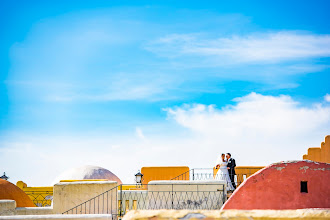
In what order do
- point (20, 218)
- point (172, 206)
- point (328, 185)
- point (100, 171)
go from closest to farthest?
1. point (328, 185)
2. point (20, 218)
3. point (172, 206)
4. point (100, 171)

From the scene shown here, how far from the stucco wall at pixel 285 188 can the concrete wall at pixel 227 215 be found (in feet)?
7.52

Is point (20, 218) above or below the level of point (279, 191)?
below

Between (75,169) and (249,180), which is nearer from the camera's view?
(249,180)

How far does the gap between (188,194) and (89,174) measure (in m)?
11.6

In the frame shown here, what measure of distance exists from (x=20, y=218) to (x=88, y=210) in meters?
2.85

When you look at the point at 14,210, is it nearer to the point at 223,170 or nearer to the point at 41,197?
the point at 41,197

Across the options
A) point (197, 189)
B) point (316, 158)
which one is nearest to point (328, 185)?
point (197, 189)

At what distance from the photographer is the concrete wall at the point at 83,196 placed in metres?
13.1

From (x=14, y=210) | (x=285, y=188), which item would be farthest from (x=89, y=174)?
(x=285, y=188)

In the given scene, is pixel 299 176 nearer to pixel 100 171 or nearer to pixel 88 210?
pixel 88 210

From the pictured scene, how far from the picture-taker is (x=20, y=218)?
1067cm

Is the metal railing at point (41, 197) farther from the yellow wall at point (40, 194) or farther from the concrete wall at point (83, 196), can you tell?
the concrete wall at point (83, 196)

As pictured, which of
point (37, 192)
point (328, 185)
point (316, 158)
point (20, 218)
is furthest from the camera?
point (37, 192)

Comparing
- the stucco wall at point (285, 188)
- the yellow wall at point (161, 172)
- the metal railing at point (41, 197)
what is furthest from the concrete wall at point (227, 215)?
the metal railing at point (41, 197)
